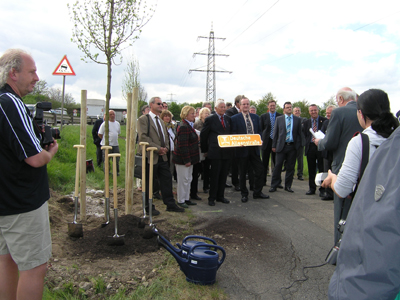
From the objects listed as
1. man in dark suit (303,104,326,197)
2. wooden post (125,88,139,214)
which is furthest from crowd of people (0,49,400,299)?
man in dark suit (303,104,326,197)

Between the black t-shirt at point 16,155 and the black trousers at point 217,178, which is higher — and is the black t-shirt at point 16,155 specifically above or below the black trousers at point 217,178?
above

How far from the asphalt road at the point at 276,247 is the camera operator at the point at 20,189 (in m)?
1.91

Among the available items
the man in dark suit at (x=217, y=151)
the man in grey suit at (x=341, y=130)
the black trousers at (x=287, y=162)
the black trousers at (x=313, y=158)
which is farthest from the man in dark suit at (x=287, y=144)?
the man in grey suit at (x=341, y=130)

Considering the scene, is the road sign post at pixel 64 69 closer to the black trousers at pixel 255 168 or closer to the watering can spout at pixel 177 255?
the black trousers at pixel 255 168

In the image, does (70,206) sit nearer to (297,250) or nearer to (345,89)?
(297,250)

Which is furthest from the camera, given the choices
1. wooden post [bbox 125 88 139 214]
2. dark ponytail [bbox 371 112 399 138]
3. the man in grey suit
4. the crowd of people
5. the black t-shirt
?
wooden post [bbox 125 88 139 214]

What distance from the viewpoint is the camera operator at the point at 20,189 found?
6.86 ft

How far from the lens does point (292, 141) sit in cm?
812

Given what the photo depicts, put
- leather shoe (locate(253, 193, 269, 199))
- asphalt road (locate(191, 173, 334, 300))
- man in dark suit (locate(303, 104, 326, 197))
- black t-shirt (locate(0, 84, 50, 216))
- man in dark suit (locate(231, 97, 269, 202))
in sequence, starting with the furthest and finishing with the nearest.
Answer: man in dark suit (locate(303, 104, 326, 197)) < leather shoe (locate(253, 193, 269, 199)) < man in dark suit (locate(231, 97, 269, 202)) < asphalt road (locate(191, 173, 334, 300)) < black t-shirt (locate(0, 84, 50, 216))

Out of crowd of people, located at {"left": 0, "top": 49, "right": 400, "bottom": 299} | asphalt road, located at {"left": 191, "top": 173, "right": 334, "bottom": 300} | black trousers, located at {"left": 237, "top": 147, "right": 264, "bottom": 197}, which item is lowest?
asphalt road, located at {"left": 191, "top": 173, "right": 334, "bottom": 300}

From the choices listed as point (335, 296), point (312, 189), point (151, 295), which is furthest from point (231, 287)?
point (312, 189)

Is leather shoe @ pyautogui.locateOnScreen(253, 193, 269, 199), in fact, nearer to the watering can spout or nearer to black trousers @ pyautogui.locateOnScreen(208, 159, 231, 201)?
black trousers @ pyautogui.locateOnScreen(208, 159, 231, 201)

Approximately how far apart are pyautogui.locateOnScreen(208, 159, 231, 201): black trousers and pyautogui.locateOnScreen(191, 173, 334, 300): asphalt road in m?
0.27

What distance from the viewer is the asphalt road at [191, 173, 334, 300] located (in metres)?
3.30
